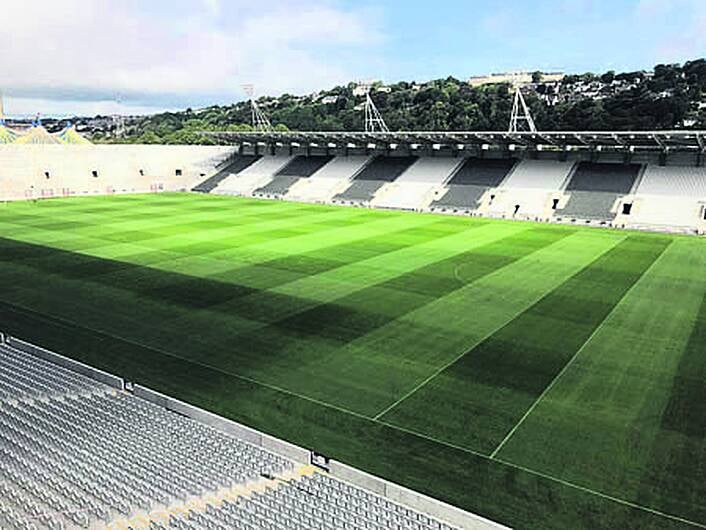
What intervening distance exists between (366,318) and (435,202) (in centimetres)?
2975

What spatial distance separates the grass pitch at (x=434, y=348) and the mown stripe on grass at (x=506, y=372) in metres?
0.06

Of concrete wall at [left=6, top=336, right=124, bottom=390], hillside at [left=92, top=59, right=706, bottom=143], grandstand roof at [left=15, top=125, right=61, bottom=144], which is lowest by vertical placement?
concrete wall at [left=6, top=336, right=124, bottom=390]

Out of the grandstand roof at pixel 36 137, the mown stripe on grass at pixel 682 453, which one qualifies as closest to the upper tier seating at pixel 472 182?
the mown stripe on grass at pixel 682 453

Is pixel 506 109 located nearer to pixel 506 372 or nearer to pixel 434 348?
pixel 434 348

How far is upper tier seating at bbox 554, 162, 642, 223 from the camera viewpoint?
→ 4028 centimetres

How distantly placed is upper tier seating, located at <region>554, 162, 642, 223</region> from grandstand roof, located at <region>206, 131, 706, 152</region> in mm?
1947

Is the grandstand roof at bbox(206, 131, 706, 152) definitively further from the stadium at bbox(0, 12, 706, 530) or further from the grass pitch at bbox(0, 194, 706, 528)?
the grass pitch at bbox(0, 194, 706, 528)

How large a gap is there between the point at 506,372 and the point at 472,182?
35.1m

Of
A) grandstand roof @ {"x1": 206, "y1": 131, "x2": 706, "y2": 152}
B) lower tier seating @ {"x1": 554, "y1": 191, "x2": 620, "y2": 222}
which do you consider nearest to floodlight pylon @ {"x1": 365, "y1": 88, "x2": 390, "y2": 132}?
grandstand roof @ {"x1": 206, "y1": 131, "x2": 706, "y2": 152}

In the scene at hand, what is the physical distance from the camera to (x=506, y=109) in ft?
275

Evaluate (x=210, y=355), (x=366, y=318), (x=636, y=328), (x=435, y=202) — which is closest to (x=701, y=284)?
(x=636, y=328)

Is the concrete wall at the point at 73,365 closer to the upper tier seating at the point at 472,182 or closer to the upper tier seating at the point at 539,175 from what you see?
the upper tier seating at the point at 472,182

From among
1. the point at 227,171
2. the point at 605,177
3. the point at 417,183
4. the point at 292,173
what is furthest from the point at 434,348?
the point at 227,171

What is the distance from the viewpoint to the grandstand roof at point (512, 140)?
38594 millimetres
